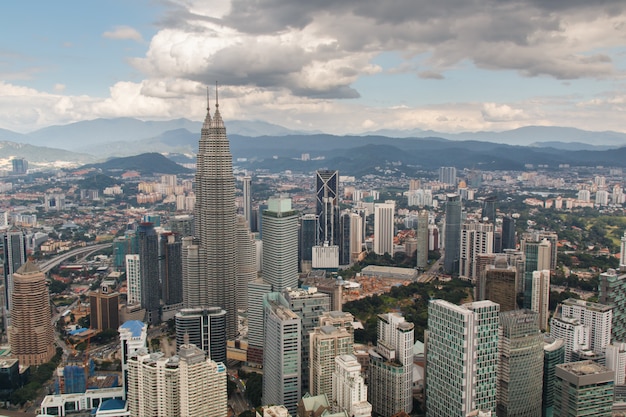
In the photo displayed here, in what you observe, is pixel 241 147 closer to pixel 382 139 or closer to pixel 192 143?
pixel 192 143

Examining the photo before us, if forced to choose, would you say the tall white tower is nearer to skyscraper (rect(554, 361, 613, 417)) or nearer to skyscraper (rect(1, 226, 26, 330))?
skyscraper (rect(1, 226, 26, 330))

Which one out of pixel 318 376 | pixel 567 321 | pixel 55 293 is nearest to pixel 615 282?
pixel 567 321

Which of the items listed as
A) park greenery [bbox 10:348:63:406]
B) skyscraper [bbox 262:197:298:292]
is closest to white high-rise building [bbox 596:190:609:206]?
skyscraper [bbox 262:197:298:292]

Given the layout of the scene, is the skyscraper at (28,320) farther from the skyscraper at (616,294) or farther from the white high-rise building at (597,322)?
the skyscraper at (616,294)

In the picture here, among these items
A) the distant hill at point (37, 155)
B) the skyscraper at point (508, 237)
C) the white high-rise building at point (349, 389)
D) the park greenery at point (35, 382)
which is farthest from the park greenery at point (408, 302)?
the distant hill at point (37, 155)

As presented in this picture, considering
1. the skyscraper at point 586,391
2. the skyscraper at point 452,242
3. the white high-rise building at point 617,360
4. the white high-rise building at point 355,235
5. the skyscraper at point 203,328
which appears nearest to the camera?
the skyscraper at point 586,391

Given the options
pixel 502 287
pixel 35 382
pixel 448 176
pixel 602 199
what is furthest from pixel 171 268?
pixel 448 176
